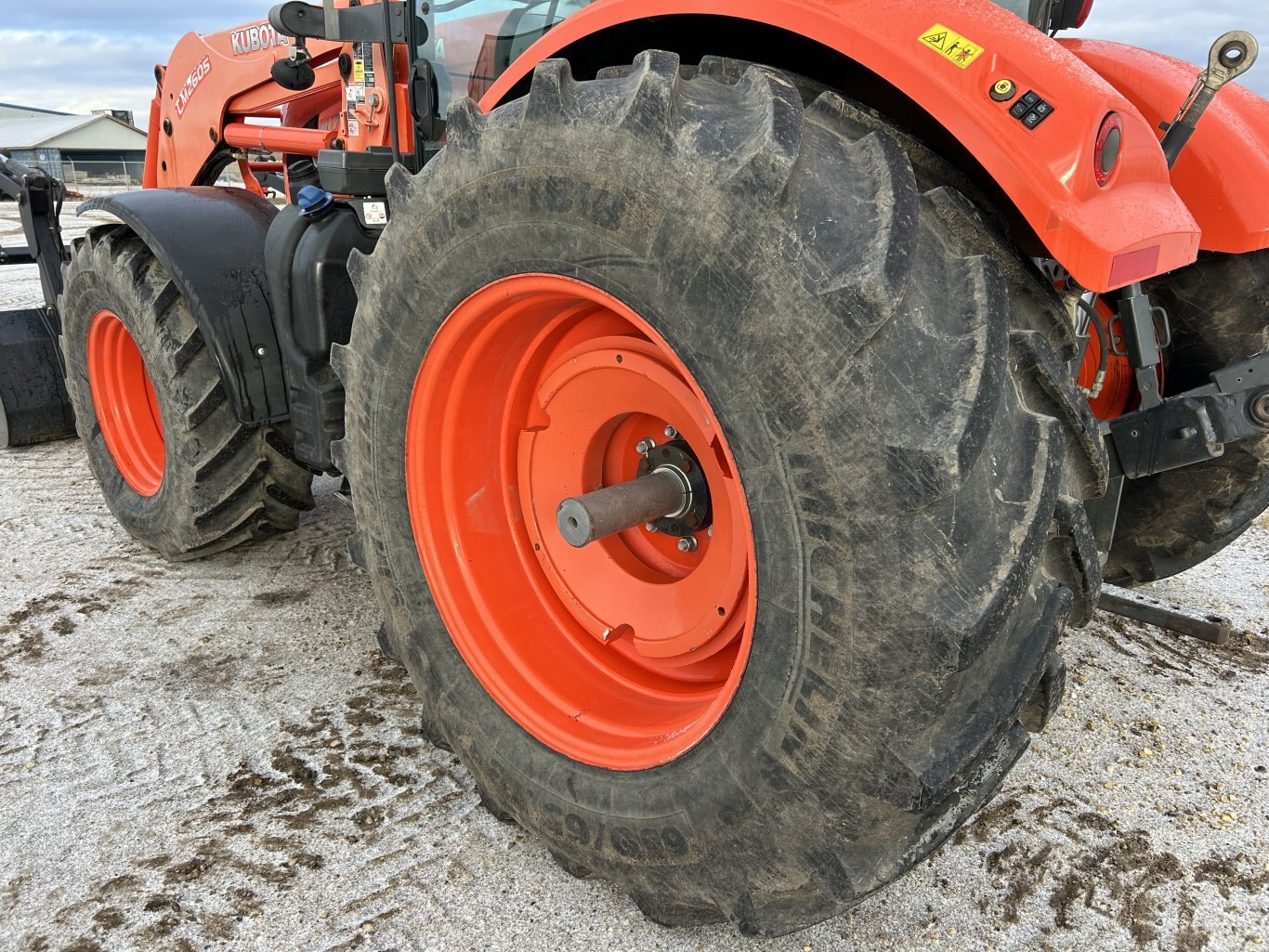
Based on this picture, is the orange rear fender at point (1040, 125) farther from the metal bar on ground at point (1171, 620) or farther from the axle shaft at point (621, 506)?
the metal bar on ground at point (1171, 620)

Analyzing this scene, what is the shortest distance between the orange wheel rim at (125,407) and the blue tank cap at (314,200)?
52.2 inches

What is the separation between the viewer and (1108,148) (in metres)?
1.27

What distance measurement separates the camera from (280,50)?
10.5ft

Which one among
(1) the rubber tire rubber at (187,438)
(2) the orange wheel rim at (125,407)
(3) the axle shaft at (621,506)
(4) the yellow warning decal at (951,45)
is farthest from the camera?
(2) the orange wheel rim at (125,407)

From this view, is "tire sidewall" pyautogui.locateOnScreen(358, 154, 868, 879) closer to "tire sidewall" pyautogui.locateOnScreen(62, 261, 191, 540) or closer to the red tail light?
the red tail light

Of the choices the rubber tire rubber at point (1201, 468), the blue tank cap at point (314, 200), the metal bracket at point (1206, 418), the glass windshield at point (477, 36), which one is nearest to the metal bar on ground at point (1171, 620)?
the rubber tire rubber at point (1201, 468)

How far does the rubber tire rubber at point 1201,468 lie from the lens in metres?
2.09

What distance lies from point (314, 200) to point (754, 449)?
189 cm

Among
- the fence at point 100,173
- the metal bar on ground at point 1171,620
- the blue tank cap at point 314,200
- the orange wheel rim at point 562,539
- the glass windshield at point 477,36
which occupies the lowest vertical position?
the metal bar on ground at point 1171,620

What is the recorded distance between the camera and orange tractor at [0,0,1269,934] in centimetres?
121

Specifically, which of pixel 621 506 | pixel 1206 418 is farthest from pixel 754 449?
pixel 1206 418

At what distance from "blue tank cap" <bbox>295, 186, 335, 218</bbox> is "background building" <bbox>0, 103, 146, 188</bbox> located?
34553mm

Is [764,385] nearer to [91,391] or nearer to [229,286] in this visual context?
[229,286]

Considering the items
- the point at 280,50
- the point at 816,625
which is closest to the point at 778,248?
the point at 816,625
